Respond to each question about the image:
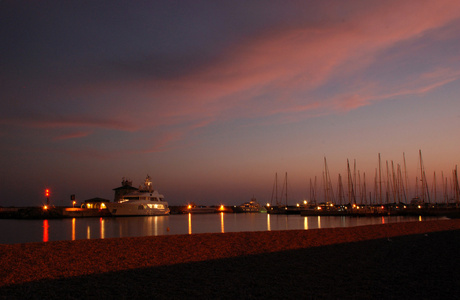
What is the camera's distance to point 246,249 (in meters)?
15.4

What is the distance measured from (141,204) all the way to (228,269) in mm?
82028

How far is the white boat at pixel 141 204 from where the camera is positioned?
290ft

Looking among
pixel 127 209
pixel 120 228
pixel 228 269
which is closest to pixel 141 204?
pixel 127 209

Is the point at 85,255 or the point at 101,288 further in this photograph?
the point at 85,255

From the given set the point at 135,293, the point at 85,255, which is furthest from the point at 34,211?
the point at 135,293

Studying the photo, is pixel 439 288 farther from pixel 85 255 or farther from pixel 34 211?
pixel 34 211

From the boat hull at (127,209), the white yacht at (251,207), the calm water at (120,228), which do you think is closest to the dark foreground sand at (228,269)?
the calm water at (120,228)

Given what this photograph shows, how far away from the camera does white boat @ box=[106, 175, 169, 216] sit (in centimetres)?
8831

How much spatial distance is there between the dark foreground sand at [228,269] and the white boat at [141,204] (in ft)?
243

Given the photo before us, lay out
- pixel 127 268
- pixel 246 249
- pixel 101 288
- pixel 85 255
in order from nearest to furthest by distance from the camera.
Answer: pixel 101 288 < pixel 127 268 < pixel 85 255 < pixel 246 249

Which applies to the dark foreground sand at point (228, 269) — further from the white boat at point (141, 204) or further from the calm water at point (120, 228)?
the white boat at point (141, 204)

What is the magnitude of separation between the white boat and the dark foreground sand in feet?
243

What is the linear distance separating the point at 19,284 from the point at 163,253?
213 inches

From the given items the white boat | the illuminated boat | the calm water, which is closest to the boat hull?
the white boat
